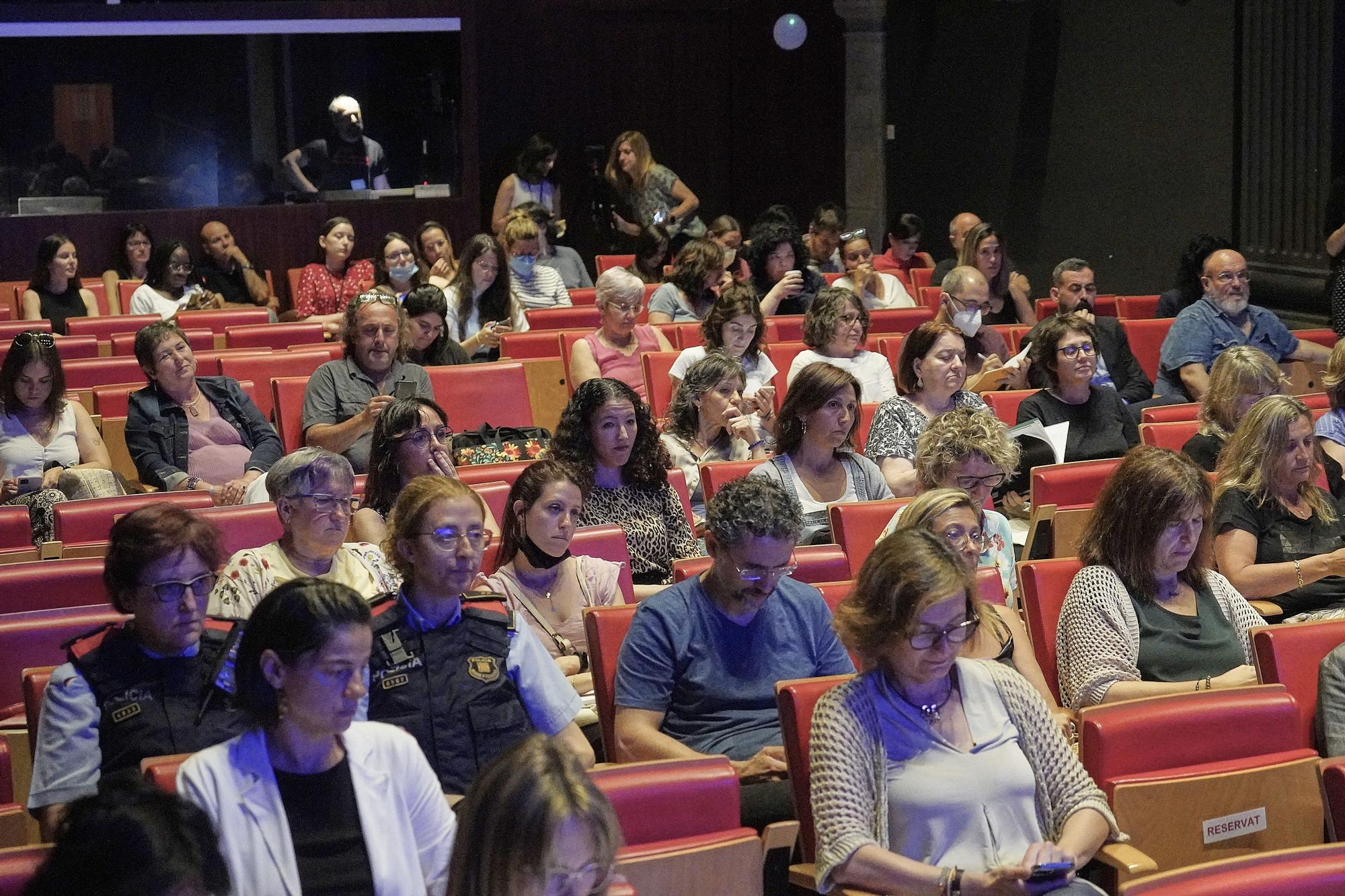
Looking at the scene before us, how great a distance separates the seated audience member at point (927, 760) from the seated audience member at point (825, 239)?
642 centimetres

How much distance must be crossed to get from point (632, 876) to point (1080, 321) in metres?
3.42

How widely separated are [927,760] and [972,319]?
421 centimetres

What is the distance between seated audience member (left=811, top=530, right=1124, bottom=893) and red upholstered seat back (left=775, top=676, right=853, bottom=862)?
0.10 metres

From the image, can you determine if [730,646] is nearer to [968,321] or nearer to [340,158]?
[968,321]

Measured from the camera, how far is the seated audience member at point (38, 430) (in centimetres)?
522

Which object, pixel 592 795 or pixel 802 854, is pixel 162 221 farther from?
pixel 592 795

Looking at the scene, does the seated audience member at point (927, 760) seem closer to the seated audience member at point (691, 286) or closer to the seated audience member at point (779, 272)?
the seated audience member at point (691, 286)

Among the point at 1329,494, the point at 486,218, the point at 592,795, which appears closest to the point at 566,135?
the point at 486,218

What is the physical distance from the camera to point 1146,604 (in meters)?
3.57

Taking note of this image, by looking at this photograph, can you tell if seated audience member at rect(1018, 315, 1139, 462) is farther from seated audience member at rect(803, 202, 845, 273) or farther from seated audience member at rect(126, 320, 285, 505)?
seated audience member at rect(803, 202, 845, 273)

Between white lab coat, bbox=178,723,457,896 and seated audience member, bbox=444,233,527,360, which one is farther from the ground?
seated audience member, bbox=444,233,527,360

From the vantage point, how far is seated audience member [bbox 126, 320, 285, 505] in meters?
5.33

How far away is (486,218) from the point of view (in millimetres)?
12039

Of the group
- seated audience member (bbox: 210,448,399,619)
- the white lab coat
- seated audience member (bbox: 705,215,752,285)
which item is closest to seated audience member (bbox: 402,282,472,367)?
seated audience member (bbox: 210,448,399,619)
